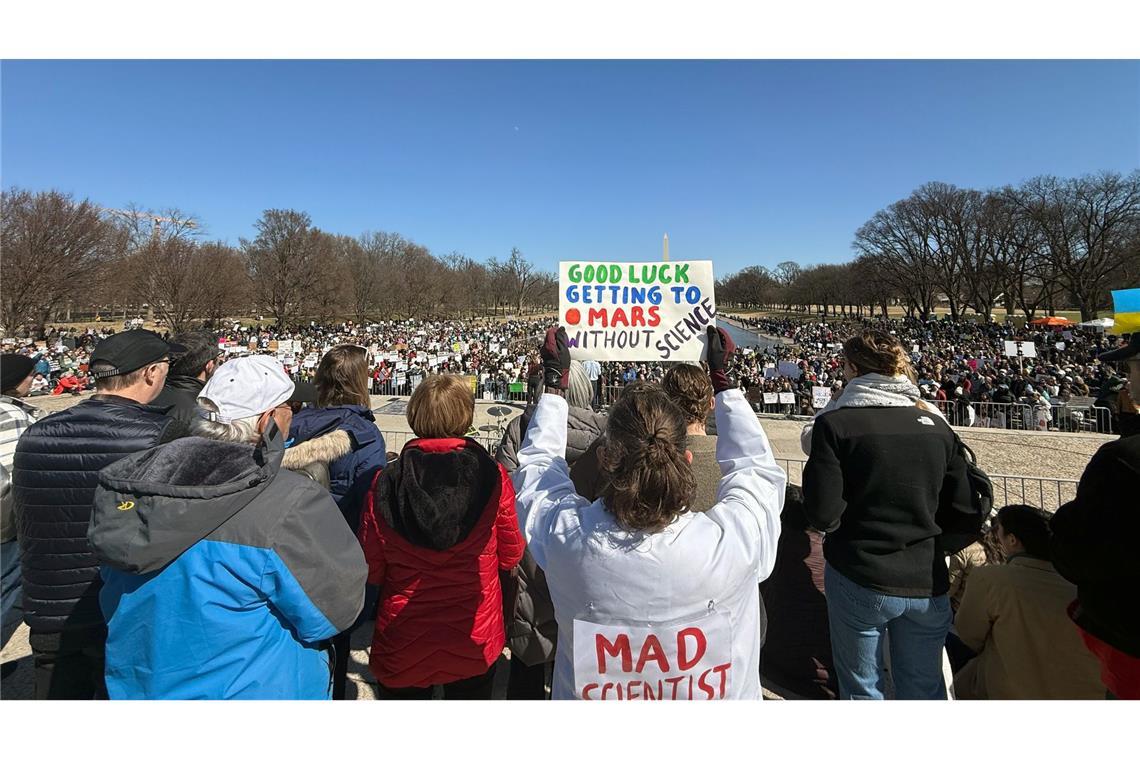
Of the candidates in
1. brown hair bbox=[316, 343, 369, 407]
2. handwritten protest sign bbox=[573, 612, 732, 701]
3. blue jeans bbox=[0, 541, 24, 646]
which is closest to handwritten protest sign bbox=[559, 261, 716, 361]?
brown hair bbox=[316, 343, 369, 407]

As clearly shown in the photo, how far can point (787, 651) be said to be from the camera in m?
3.33

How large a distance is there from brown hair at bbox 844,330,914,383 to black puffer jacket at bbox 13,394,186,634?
309cm

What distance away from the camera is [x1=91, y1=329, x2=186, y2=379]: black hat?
8.18ft

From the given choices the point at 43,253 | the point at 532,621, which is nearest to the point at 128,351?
the point at 532,621

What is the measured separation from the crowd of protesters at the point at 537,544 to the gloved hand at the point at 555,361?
12 millimetres

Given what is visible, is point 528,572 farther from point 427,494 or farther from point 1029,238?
point 1029,238

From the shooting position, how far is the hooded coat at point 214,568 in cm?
157

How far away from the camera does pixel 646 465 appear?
1.53 metres

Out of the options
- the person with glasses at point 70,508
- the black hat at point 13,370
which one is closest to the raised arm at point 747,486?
the person with glasses at point 70,508

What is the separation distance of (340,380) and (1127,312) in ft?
15.7

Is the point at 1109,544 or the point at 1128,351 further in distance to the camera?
the point at 1128,351

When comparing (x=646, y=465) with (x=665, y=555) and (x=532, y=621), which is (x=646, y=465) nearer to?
(x=665, y=555)

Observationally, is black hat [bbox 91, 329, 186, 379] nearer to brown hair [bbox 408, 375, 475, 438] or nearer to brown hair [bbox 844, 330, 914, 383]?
brown hair [bbox 408, 375, 475, 438]

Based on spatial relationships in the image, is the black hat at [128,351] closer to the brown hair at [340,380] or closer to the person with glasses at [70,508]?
the person with glasses at [70,508]
